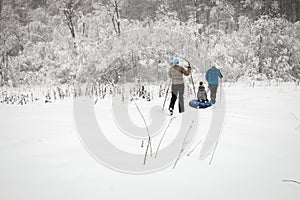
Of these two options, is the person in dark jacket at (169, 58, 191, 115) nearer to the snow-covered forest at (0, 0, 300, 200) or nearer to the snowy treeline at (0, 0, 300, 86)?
the snow-covered forest at (0, 0, 300, 200)

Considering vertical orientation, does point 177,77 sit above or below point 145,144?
above

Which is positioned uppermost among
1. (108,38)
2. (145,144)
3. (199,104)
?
(108,38)

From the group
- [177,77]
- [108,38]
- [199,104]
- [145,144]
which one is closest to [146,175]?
[145,144]

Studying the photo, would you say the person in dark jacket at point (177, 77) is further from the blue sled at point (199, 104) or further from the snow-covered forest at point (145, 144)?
the blue sled at point (199, 104)

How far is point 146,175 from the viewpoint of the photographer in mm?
3217

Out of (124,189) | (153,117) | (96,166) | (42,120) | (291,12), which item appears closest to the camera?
(124,189)

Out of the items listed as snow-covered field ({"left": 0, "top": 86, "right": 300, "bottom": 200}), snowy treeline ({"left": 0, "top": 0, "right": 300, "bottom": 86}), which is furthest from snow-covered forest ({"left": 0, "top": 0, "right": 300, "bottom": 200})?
snowy treeline ({"left": 0, "top": 0, "right": 300, "bottom": 86})

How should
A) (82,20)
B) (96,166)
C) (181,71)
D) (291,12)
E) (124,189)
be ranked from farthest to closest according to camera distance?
(291,12), (82,20), (181,71), (96,166), (124,189)

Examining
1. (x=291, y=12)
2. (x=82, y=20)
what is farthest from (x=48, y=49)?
(x=291, y=12)

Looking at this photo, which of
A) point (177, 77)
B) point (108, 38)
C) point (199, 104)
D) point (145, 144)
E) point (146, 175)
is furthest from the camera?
point (108, 38)

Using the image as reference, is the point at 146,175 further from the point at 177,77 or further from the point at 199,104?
the point at 199,104

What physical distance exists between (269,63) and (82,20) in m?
14.3

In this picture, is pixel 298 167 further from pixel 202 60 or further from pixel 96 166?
pixel 202 60

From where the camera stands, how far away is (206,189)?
2.93 m
